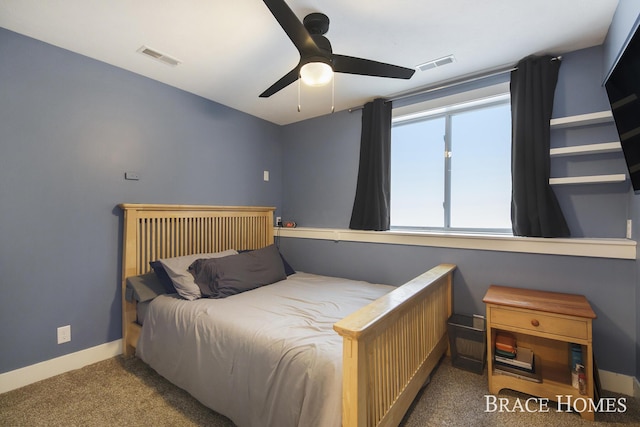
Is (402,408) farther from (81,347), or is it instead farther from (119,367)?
(81,347)

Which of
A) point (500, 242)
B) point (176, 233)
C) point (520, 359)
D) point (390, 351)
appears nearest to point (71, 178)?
point (176, 233)

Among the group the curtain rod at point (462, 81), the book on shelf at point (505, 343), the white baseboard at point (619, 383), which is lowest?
the white baseboard at point (619, 383)

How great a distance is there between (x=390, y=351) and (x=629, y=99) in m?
1.65

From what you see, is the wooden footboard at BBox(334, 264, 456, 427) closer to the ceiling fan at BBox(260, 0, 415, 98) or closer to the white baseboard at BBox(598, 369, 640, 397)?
the white baseboard at BBox(598, 369, 640, 397)

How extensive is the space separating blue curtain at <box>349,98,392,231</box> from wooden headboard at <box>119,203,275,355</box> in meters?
1.23

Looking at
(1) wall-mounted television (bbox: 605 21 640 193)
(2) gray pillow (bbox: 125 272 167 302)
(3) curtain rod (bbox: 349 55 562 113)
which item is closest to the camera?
(1) wall-mounted television (bbox: 605 21 640 193)

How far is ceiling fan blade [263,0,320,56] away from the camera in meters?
1.27

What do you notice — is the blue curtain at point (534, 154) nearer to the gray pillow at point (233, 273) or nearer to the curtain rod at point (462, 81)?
Answer: the curtain rod at point (462, 81)

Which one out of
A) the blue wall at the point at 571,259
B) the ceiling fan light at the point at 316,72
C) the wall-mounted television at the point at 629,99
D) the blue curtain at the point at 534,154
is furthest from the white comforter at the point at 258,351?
the wall-mounted television at the point at 629,99

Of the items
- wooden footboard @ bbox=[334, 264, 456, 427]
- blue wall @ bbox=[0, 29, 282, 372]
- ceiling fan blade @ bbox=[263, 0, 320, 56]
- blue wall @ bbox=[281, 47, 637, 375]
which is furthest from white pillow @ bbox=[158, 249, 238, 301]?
ceiling fan blade @ bbox=[263, 0, 320, 56]

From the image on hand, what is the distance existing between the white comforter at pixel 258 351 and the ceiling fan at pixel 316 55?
1437 millimetres

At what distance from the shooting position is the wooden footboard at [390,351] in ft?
3.57

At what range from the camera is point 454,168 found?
2.66 meters

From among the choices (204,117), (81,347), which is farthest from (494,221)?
(81,347)
